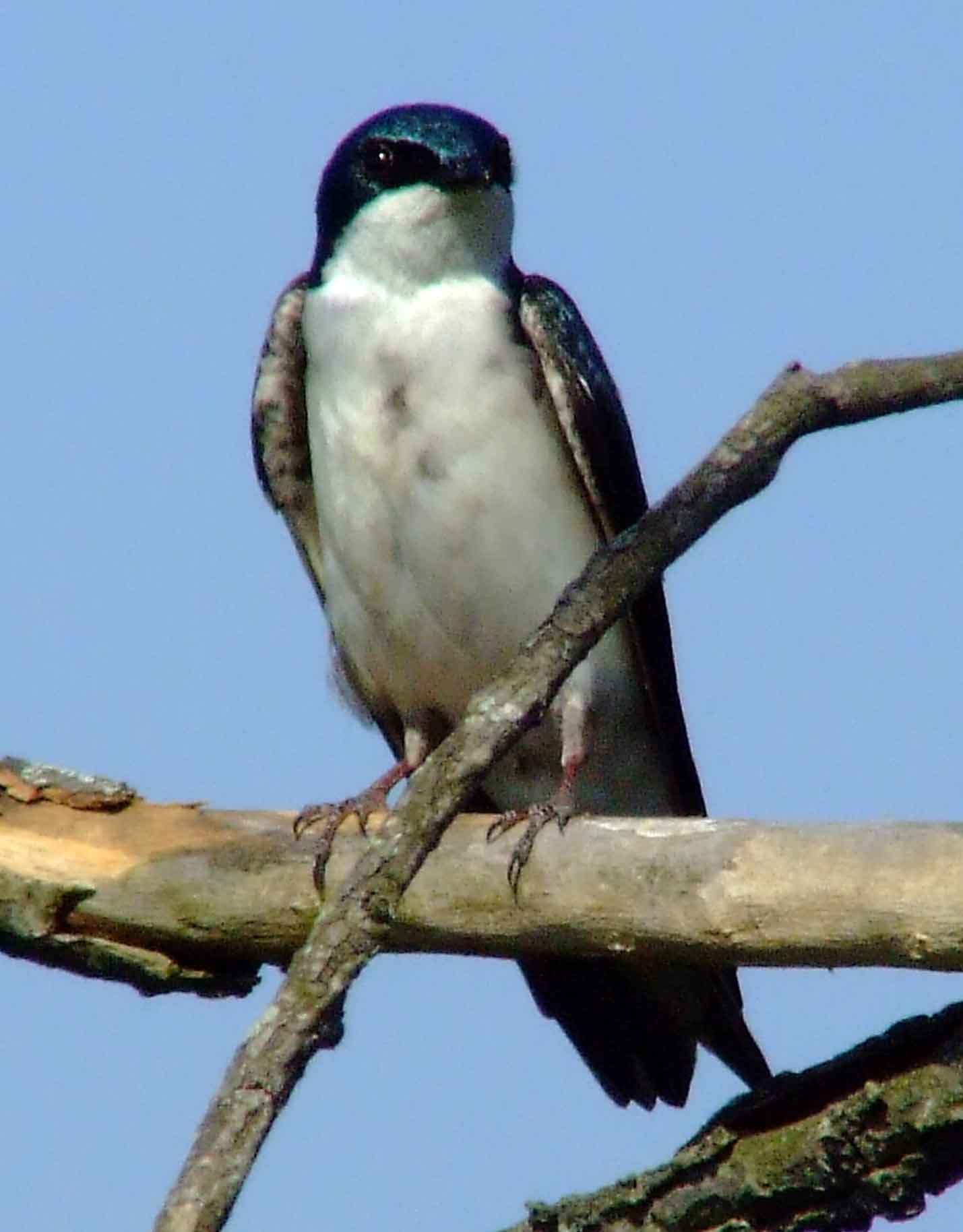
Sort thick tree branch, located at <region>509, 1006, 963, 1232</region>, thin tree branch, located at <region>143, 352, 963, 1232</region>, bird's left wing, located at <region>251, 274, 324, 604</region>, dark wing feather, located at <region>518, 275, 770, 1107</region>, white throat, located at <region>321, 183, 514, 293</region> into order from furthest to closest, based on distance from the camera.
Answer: bird's left wing, located at <region>251, 274, 324, 604</region> < white throat, located at <region>321, 183, 514, 293</region> < dark wing feather, located at <region>518, 275, 770, 1107</region> < thick tree branch, located at <region>509, 1006, 963, 1232</region> < thin tree branch, located at <region>143, 352, 963, 1232</region>

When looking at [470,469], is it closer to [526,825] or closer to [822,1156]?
[526,825]

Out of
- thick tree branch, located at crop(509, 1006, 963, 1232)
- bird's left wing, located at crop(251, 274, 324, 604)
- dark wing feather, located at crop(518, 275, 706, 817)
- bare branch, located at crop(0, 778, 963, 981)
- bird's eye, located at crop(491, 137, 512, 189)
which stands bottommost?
thick tree branch, located at crop(509, 1006, 963, 1232)

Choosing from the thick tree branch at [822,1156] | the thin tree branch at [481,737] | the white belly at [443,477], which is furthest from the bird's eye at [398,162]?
the thick tree branch at [822,1156]

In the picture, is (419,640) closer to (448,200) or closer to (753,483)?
(448,200)

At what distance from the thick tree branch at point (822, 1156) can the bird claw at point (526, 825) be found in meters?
0.61

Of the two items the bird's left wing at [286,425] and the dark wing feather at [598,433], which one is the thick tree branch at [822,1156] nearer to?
the dark wing feather at [598,433]

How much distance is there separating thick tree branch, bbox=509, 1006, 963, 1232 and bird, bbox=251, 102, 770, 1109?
997mm

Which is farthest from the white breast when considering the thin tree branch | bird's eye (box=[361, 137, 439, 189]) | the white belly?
the thin tree branch

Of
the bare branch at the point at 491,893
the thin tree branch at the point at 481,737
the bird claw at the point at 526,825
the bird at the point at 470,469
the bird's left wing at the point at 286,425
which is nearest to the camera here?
the thin tree branch at the point at 481,737

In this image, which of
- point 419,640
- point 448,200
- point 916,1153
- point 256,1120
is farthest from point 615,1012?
point 256,1120

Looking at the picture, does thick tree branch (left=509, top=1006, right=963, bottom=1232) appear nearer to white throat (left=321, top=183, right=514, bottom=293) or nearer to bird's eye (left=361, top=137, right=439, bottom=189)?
white throat (left=321, top=183, right=514, bottom=293)

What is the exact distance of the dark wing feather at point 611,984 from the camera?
211 inches

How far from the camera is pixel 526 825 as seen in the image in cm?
459

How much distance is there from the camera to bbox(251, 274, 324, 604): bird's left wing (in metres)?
5.87
